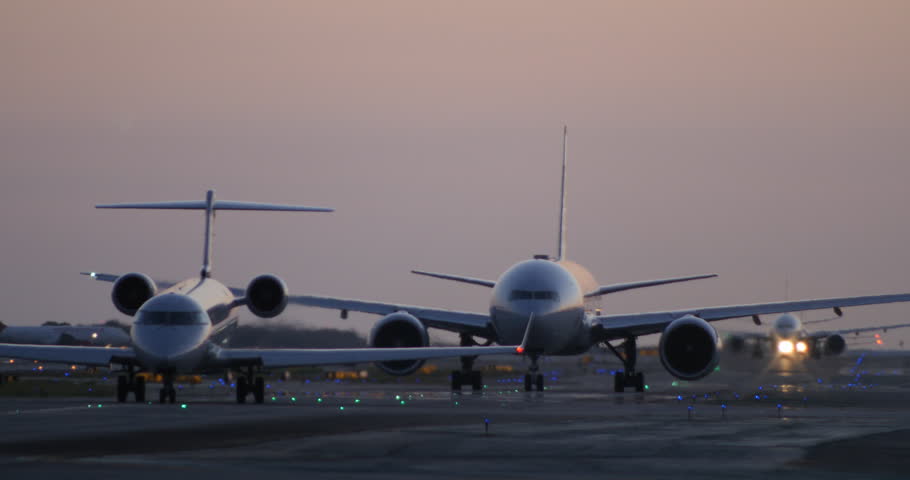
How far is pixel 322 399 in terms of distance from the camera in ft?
109

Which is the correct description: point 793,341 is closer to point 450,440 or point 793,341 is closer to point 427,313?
point 427,313

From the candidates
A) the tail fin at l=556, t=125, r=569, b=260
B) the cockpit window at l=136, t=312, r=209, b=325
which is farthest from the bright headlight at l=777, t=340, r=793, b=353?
the cockpit window at l=136, t=312, r=209, b=325

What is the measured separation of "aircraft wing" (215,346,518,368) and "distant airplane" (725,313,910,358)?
42222 millimetres

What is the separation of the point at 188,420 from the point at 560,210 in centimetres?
2963

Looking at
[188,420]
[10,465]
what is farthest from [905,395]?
[10,465]

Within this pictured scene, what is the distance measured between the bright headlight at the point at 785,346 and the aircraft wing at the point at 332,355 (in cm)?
5909

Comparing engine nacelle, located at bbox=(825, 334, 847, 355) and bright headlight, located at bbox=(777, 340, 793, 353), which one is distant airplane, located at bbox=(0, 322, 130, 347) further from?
engine nacelle, located at bbox=(825, 334, 847, 355)

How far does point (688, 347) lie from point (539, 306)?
4744 mm

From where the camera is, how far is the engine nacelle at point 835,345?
110 meters

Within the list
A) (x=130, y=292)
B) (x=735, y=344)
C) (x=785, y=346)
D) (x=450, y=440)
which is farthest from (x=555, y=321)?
(x=785, y=346)

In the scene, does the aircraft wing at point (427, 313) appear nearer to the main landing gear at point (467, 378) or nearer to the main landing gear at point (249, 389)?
the main landing gear at point (467, 378)

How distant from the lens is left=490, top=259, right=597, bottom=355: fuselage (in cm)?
4078

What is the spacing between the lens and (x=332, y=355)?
3247 cm

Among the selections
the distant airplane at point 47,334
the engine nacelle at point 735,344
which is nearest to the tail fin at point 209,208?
the engine nacelle at point 735,344
